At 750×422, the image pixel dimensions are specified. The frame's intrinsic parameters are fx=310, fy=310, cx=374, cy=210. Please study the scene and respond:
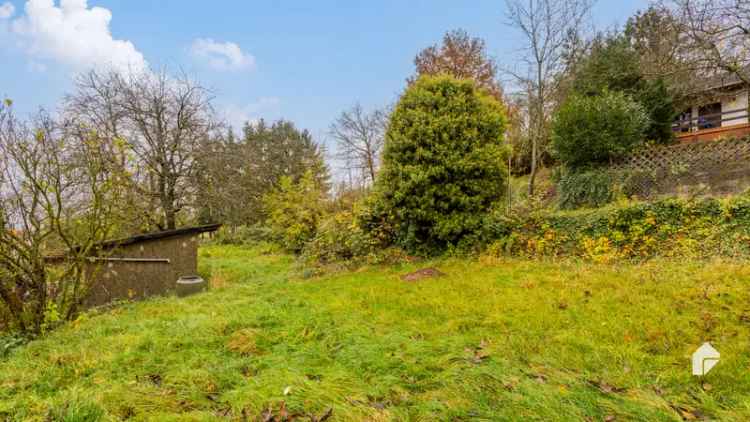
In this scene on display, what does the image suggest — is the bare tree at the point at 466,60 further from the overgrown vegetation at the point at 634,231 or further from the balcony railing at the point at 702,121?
the overgrown vegetation at the point at 634,231

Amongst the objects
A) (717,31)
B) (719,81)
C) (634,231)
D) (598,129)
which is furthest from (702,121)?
(634,231)

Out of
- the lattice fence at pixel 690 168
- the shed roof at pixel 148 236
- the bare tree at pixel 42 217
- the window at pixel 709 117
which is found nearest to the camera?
the bare tree at pixel 42 217

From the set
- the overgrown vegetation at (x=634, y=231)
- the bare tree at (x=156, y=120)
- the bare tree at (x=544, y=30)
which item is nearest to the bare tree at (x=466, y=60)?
the bare tree at (x=544, y=30)

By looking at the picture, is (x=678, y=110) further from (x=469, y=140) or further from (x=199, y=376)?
(x=199, y=376)

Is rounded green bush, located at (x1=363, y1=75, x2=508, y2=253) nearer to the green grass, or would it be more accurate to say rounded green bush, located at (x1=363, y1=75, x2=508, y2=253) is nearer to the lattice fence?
the green grass

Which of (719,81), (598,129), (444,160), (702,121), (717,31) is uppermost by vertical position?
(717,31)

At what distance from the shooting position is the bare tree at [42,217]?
4.19 m

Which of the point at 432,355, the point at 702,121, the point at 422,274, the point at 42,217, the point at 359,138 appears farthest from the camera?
the point at 359,138

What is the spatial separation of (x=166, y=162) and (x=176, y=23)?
5.40 meters

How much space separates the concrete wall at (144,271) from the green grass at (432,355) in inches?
66.8

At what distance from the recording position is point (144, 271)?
6848mm

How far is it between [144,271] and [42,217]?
263 cm

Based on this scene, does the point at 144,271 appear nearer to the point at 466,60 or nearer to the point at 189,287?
the point at 189,287

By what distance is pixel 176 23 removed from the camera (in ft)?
24.4
